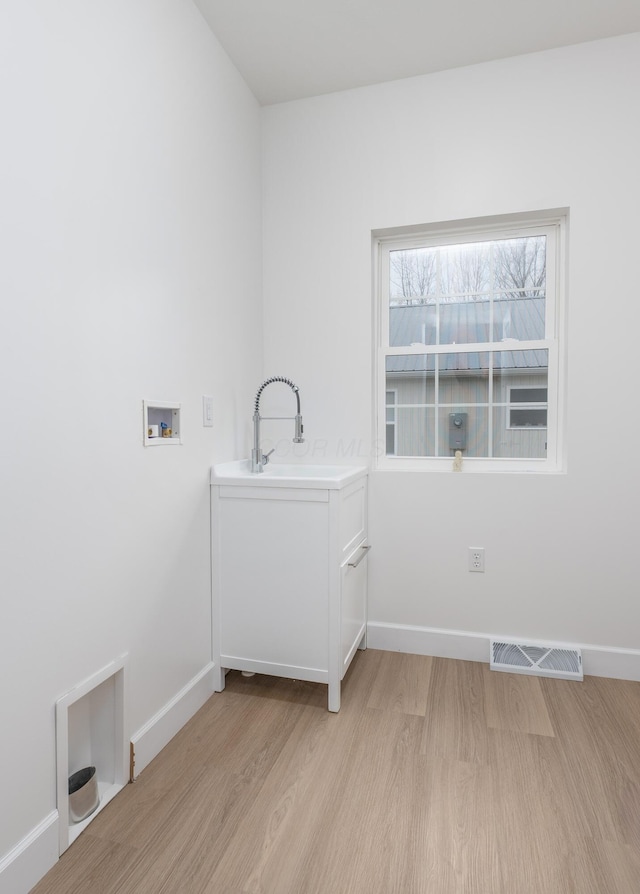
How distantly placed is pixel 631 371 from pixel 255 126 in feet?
7.15

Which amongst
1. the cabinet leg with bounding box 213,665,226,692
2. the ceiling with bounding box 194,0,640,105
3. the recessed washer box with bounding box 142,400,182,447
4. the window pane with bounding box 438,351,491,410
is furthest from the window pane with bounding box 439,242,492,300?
the cabinet leg with bounding box 213,665,226,692

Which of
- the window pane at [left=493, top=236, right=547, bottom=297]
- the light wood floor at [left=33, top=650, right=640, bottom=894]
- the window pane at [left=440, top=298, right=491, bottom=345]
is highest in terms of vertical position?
the window pane at [left=493, top=236, right=547, bottom=297]

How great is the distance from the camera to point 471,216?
2262mm

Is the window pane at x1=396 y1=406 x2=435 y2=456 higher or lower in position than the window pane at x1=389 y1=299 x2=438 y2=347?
lower

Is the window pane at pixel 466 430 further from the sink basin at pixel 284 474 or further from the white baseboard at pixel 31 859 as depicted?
the white baseboard at pixel 31 859

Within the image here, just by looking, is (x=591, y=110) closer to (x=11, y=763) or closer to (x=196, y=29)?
(x=196, y=29)

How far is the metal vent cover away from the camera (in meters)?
2.13

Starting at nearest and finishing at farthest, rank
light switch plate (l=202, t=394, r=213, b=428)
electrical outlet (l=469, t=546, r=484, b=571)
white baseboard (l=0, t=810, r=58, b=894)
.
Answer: white baseboard (l=0, t=810, r=58, b=894) → light switch plate (l=202, t=394, r=213, b=428) → electrical outlet (l=469, t=546, r=484, b=571)

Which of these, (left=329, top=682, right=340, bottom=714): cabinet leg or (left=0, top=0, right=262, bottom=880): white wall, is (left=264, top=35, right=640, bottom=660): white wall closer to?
(left=0, top=0, right=262, bottom=880): white wall

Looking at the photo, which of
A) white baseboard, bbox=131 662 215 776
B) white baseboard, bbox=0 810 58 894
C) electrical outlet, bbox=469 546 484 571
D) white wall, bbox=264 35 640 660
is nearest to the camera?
white baseboard, bbox=0 810 58 894

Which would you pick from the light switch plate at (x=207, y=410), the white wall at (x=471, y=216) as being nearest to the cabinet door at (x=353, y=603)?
the white wall at (x=471, y=216)

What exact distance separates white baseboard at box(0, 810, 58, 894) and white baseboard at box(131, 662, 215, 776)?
31 centimetres

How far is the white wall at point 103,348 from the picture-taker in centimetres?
113

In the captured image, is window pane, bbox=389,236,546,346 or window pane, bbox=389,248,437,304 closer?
window pane, bbox=389,236,546,346
